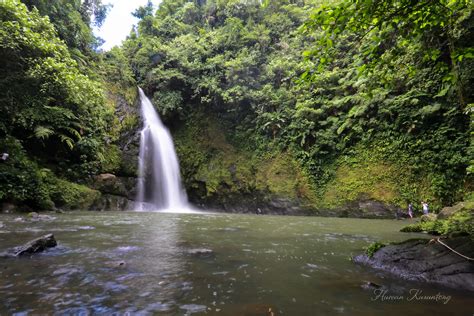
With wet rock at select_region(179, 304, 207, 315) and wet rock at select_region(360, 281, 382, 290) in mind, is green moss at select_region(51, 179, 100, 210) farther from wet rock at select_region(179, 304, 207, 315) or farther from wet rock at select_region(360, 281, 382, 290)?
wet rock at select_region(360, 281, 382, 290)

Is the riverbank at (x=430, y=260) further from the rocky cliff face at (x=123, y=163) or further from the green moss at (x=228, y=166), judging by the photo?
the rocky cliff face at (x=123, y=163)

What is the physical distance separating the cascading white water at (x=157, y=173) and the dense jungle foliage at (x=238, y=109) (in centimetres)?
105

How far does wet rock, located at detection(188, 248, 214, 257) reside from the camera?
489 centimetres

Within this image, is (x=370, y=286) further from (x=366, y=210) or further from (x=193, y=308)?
(x=366, y=210)

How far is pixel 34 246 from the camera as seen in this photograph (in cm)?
461

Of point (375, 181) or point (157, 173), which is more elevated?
point (157, 173)

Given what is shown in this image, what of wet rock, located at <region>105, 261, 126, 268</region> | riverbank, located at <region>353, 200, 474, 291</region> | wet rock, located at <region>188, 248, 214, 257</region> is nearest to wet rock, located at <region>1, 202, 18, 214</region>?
wet rock, located at <region>105, 261, 126, 268</region>

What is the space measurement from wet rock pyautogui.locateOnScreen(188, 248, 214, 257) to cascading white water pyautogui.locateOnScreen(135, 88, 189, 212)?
12.2 metres

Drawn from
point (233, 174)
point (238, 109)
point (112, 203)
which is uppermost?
point (238, 109)

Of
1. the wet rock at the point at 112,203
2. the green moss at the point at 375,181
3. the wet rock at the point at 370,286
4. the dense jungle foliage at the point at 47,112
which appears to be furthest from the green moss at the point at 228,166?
the wet rock at the point at 370,286

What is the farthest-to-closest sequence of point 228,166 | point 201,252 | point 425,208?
1. point 228,166
2. point 425,208
3. point 201,252

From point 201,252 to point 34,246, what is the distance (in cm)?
264

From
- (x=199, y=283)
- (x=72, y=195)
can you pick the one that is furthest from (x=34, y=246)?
(x=72, y=195)

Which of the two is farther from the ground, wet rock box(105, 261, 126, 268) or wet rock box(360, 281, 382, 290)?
wet rock box(105, 261, 126, 268)
